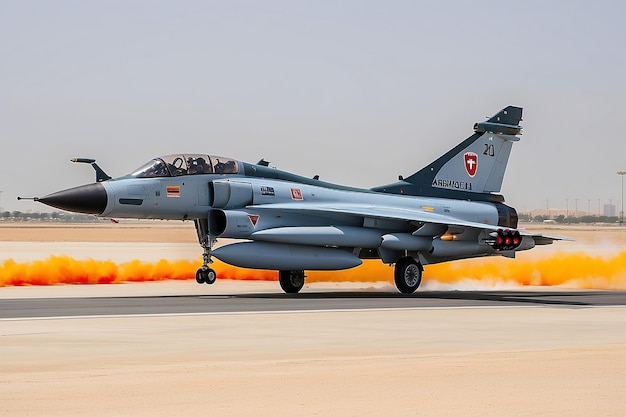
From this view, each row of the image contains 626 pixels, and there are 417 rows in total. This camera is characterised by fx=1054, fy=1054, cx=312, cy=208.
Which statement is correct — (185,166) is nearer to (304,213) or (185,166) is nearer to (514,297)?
(304,213)

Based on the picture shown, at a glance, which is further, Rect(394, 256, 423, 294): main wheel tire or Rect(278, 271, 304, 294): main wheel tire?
Rect(278, 271, 304, 294): main wheel tire

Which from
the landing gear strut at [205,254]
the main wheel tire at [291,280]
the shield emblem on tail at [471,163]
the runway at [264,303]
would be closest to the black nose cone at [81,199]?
the runway at [264,303]

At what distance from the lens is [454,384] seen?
959 centimetres

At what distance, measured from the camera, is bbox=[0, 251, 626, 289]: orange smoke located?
29.2 meters

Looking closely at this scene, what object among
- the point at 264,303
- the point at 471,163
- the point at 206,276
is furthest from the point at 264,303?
the point at 471,163

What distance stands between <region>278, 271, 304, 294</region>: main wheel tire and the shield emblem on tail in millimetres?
6016

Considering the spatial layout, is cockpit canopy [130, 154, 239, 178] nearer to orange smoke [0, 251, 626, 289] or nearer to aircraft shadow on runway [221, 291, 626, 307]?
aircraft shadow on runway [221, 291, 626, 307]

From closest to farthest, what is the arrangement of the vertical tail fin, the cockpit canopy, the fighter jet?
the fighter jet, the cockpit canopy, the vertical tail fin

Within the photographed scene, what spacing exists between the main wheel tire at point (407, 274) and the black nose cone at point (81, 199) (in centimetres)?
723

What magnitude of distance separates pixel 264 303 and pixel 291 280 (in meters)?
4.83

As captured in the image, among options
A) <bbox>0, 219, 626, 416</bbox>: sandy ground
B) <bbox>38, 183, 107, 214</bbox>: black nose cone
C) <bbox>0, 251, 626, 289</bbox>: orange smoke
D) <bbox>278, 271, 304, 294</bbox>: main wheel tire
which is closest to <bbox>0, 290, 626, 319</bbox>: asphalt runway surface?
Result: <bbox>278, 271, 304, 294</bbox>: main wheel tire

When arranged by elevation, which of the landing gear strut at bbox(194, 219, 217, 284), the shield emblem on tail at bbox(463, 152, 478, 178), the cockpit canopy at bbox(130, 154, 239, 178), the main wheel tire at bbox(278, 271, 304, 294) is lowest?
the main wheel tire at bbox(278, 271, 304, 294)

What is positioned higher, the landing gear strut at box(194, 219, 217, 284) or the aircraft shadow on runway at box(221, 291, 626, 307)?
the landing gear strut at box(194, 219, 217, 284)

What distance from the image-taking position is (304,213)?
80.0ft
